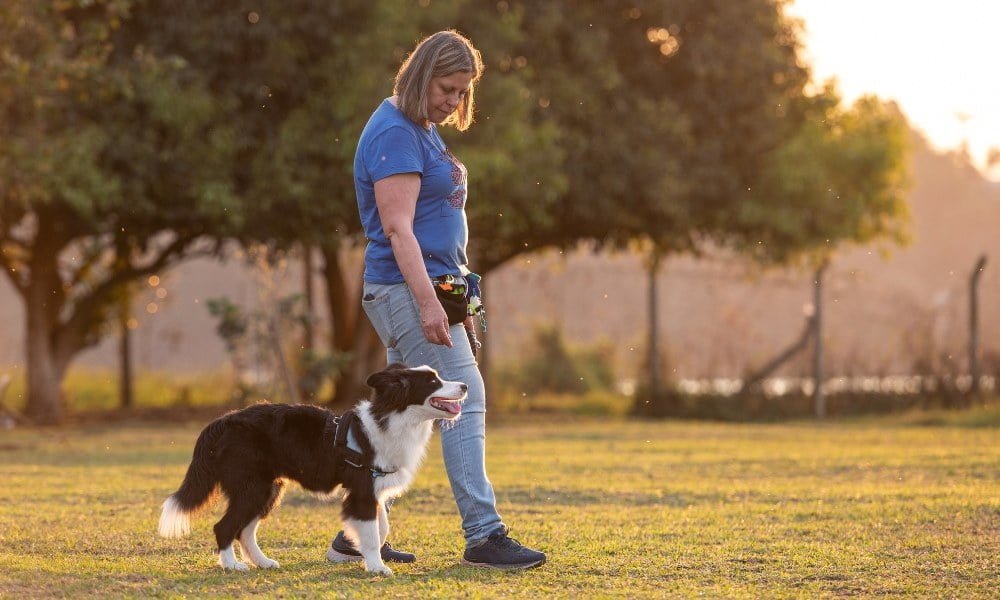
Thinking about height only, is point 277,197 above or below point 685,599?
above

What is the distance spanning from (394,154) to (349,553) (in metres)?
1.95

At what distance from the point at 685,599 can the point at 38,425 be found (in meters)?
14.9

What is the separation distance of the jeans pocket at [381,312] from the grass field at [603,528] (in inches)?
42.9

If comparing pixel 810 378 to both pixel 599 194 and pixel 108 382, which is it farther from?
pixel 108 382

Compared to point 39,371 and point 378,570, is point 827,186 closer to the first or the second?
point 39,371

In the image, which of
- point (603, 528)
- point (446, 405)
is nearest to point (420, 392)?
point (446, 405)

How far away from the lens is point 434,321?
6.25 m

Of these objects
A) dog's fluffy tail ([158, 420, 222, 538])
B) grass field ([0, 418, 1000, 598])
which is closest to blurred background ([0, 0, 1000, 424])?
grass field ([0, 418, 1000, 598])

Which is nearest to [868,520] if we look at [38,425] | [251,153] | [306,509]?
[306,509]

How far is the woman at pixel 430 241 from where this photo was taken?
625 cm

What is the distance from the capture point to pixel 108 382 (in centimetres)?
2619

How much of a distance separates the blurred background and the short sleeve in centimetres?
865

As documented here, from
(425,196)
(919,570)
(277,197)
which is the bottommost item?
(919,570)

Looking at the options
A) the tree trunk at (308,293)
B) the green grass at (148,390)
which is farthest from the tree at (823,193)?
the green grass at (148,390)
